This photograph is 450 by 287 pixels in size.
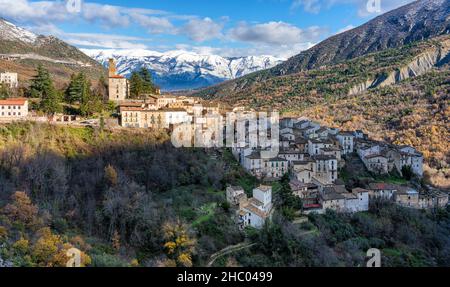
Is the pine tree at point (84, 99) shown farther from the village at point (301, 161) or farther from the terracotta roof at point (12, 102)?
the terracotta roof at point (12, 102)

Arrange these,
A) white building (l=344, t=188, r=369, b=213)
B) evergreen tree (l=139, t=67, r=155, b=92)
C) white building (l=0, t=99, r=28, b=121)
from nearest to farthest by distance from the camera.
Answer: white building (l=344, t=188, r=369, b=213), white building (l=0, t=99, r=28, b=121), evergreen tree (l=139, t=67, r=155, b=92)

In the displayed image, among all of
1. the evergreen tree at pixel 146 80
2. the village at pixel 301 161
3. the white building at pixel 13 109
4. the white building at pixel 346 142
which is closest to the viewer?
the village at pixel 301 161

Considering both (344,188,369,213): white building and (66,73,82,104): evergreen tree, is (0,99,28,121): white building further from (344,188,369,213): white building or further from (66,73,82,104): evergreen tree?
(344,188,369,213): white building

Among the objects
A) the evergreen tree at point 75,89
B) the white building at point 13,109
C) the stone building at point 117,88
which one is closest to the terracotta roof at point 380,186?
the stone building at point 117,88

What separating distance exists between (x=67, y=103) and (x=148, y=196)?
15.7 metres

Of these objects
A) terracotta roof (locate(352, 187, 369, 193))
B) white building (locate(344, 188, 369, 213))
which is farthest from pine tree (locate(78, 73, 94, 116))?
terracotta roof (locate(352, 187, 369, 193))

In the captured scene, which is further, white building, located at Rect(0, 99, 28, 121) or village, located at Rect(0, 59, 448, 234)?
white building, located at Rect(0, 99, 28, 121)

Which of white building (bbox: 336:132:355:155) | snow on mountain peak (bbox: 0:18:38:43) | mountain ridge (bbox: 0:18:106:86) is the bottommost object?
white building (bbox: 336:132:355:155)

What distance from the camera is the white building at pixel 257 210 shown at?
26.6m

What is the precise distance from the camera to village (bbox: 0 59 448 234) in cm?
3010

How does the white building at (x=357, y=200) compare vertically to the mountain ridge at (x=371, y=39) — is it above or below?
below

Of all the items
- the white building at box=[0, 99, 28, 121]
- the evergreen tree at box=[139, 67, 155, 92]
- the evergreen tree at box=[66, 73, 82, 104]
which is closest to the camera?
the white building at box=[0, 99, 28, 121]
